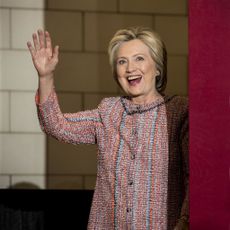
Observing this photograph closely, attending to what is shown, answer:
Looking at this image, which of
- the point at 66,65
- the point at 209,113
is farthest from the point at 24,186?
the point at 209,113

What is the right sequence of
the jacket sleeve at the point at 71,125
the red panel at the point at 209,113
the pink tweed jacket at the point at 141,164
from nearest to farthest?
1. the red panel at the point at 209,113
2. the pink tweed jacket at the point at 141,164
3. the jacket sleeve at the point at 71,125

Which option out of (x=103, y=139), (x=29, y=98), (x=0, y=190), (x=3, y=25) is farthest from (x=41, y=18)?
(x=103, y=139)

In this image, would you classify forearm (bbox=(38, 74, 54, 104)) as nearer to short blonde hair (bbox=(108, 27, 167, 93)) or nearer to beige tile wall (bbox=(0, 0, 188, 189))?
short blonde hair (bbox=(108, 27, 167, 93))

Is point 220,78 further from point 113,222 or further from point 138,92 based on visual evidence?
point 113,222

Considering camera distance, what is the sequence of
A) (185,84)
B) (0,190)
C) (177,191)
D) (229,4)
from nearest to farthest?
(229,4) → (177,191) → (0,190) → (185,84)

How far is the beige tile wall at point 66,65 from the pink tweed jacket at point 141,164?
722 millimetres

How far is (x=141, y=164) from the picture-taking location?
4.27 feet

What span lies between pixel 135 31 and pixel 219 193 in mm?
595

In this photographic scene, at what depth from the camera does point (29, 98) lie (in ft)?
6.84

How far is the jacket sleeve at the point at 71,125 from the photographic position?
4.56 ft

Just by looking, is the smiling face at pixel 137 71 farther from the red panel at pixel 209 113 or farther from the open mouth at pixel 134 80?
the red panel at pixel 209 113

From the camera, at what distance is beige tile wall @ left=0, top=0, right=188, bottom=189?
208 centimetres

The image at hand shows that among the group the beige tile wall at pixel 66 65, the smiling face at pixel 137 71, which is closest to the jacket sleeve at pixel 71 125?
the smiling face at pixel 137 71

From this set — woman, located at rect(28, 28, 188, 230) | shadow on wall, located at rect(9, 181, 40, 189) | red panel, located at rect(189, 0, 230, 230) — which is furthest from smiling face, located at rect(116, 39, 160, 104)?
shadow on wall, located at rect(9, 181, 40, 189)
